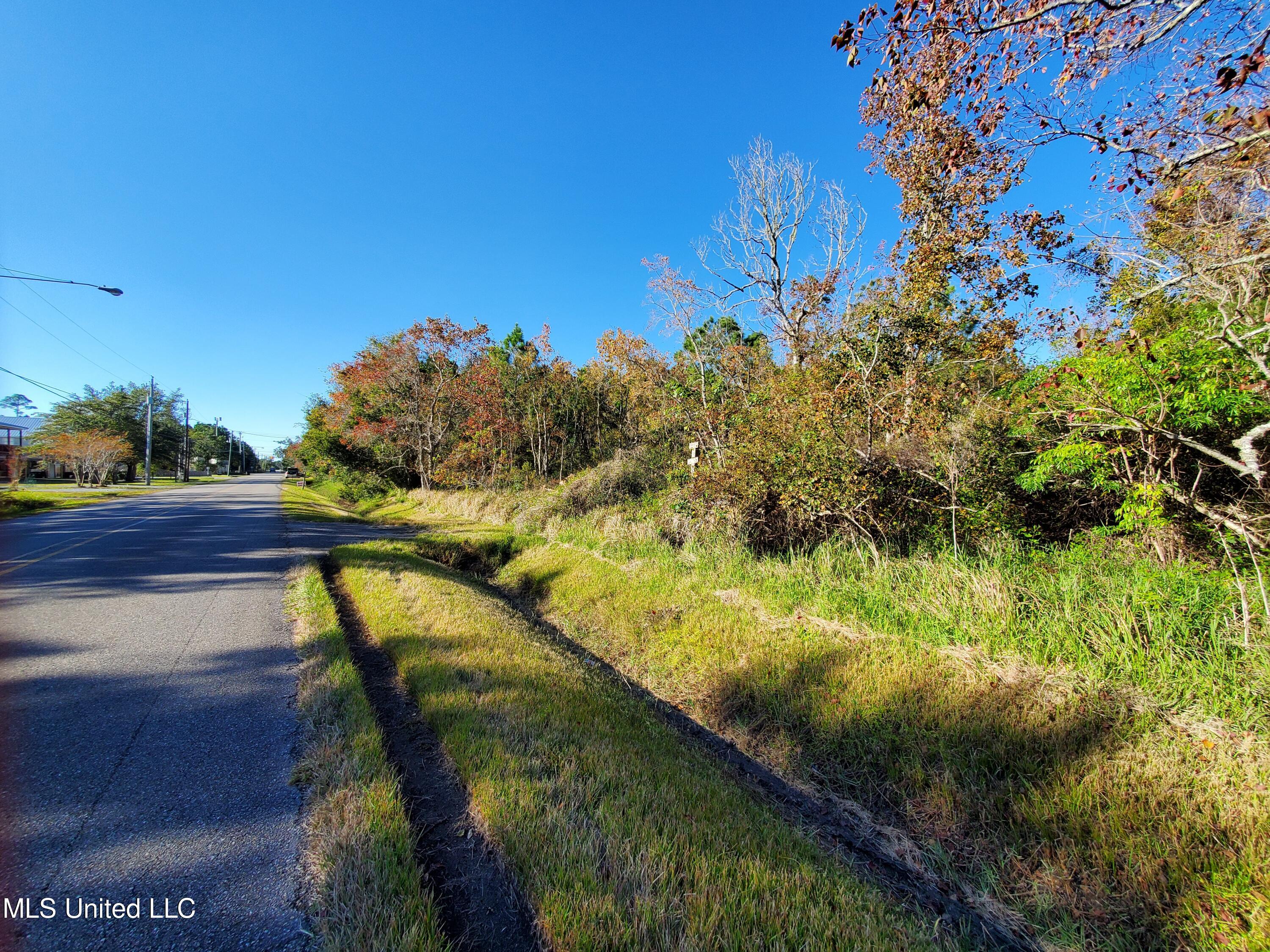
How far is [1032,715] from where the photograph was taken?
3.82 meters

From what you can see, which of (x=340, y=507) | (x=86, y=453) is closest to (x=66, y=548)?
(x=340, y=507)

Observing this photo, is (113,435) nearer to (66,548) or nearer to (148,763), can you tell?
(66,548)

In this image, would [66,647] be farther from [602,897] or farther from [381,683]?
[602,897]

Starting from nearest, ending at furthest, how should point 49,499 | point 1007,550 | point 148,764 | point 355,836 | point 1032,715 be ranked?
point 355,836 → point 148,764 → point 1032,715 → point 1007,550 → point 49,499

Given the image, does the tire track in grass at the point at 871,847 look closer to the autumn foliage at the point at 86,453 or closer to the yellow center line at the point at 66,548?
the yellow center line at the point at 66,548

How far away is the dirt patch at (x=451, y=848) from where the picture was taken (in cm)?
225

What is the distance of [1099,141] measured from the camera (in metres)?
3.56

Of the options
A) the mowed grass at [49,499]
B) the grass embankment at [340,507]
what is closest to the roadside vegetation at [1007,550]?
the grass embankment at [340,507]

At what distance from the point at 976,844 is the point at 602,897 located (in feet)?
8.88

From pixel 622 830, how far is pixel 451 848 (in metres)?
0.94

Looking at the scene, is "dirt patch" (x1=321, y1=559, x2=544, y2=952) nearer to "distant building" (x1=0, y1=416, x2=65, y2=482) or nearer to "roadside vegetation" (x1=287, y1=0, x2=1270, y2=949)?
"roadside vegetation" (x1=287, y1=0, x2=1270, y2=949)

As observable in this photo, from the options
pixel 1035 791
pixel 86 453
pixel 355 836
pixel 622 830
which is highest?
pixel 86 453

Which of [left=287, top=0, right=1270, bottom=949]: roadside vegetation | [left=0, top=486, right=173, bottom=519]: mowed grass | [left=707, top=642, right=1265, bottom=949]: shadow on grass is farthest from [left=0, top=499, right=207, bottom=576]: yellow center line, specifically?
[left=707, top=642, right=1265, bottom=949]: shadow on grass

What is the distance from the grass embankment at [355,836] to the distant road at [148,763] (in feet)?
0.38
